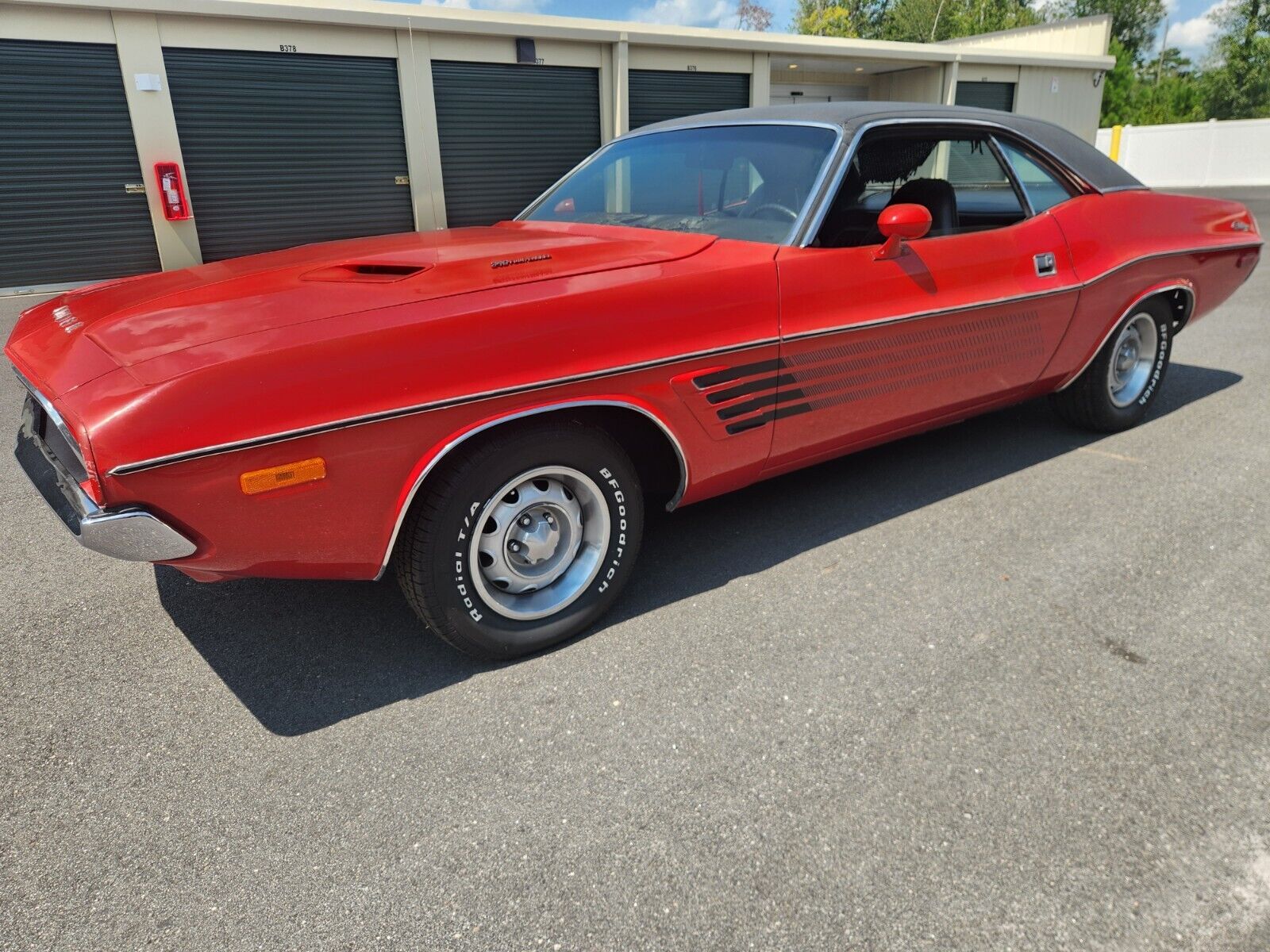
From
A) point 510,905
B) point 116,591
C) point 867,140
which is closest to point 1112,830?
point 510,905

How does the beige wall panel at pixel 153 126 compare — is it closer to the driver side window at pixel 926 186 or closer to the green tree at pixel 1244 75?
the driver side window at pixel 926 186

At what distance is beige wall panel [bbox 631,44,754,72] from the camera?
15.2 metres

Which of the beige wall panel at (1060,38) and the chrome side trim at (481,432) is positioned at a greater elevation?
the beige wall panel at (1060,38)

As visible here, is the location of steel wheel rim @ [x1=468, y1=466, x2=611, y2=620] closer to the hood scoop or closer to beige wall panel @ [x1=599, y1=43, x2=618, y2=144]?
the hood scoop

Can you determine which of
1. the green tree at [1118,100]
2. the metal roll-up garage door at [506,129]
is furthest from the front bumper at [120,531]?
the green tree at [1118,100]

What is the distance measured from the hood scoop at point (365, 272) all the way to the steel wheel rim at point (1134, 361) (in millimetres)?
3390

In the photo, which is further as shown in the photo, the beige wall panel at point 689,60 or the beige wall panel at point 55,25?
the beige wall panel at point 689,60

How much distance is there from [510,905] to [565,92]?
586 inches

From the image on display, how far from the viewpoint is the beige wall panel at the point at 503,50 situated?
44.6ft

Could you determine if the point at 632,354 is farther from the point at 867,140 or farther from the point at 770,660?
the point at 867,140

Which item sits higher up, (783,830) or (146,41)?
(146,41)

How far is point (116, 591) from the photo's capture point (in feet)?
10.3

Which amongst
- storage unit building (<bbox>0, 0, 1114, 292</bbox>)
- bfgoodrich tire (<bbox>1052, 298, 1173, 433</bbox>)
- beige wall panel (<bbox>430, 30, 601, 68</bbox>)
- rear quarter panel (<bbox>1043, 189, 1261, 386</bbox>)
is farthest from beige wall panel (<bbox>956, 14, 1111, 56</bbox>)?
bfgoodrich tire (<bbox>1052, 298, 1173, 433</bbox>)

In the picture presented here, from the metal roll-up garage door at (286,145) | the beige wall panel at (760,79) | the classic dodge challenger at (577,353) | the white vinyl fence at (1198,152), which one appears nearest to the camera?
the classic dodge challenger at (577,353)
